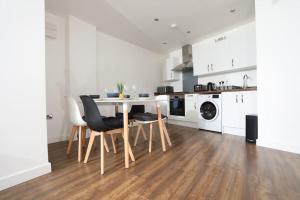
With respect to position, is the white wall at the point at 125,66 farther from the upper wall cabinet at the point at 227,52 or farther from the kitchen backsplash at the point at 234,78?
the kitchen backsplash at the point at 234,78

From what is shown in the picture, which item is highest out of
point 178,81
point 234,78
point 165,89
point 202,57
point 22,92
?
point 202,57

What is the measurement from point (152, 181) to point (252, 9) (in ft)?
10.8

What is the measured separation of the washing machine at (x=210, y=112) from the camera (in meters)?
3.02

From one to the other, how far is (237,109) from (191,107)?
105cm

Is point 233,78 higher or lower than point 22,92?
higher

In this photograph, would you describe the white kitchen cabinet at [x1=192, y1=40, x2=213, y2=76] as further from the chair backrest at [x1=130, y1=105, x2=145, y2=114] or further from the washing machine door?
the chair backrest at [x1=130, y1=105, x2=145, y2=114]

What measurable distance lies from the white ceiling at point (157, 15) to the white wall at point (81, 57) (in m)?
0.20

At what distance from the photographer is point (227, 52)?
131 inches

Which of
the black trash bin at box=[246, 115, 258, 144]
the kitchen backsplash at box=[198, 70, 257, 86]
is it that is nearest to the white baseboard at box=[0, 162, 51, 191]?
the black trash bin at box=[246, 115, 258, 144]

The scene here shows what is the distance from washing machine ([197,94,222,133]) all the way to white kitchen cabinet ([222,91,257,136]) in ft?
0.31

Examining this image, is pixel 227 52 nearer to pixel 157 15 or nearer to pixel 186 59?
pixel 186 59

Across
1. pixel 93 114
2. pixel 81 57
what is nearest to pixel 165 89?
pixel 81 57

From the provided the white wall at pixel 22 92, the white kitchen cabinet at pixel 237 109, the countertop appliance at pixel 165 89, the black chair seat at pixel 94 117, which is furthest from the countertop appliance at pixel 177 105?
the white wall at pixel 22 92

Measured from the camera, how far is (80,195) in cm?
112
